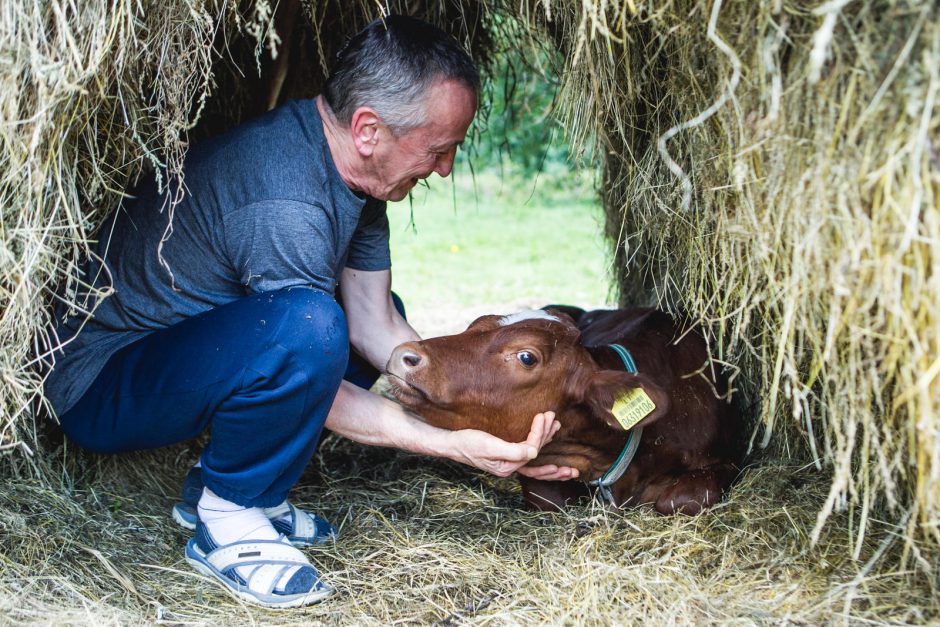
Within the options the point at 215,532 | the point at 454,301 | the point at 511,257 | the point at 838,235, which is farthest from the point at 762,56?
the point at 511,257

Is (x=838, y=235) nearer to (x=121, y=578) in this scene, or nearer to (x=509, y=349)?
(x=509, y=349)

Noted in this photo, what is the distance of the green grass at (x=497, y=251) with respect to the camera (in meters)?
8.52

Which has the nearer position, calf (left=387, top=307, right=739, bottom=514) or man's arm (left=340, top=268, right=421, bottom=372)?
calf (left=387, top=307, right=739, bottom=514)

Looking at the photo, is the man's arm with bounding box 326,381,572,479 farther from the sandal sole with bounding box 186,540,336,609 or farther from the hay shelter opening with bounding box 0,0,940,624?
the sandal sole with bounding box 186,540,336,609

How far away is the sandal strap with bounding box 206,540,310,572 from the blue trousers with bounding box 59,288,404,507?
0.50 feet

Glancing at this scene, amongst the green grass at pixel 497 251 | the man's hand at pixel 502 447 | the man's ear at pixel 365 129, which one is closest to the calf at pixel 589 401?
the man's hand at pixel 502 447

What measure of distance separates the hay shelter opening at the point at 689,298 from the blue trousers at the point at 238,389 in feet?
1.03

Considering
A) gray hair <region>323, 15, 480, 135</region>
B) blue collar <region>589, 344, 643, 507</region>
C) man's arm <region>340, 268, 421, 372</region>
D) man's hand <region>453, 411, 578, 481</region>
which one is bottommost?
blue collar <region>589, 344, 643, 507</region>

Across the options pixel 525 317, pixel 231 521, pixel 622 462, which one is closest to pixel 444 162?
pixel 525 317

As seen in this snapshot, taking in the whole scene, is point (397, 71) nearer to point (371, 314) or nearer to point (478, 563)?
point (371, 314)

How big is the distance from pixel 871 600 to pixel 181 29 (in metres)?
2.81

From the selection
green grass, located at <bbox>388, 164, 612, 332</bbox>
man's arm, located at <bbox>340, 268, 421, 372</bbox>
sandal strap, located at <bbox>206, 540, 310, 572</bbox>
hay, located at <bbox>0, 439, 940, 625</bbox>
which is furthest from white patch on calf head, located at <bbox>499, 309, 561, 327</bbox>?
green grass, located at <bbox>388, 164, 612, 332</bbox>

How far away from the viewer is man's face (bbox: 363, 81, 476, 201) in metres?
3.28

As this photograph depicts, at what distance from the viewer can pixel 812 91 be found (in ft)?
8.41
